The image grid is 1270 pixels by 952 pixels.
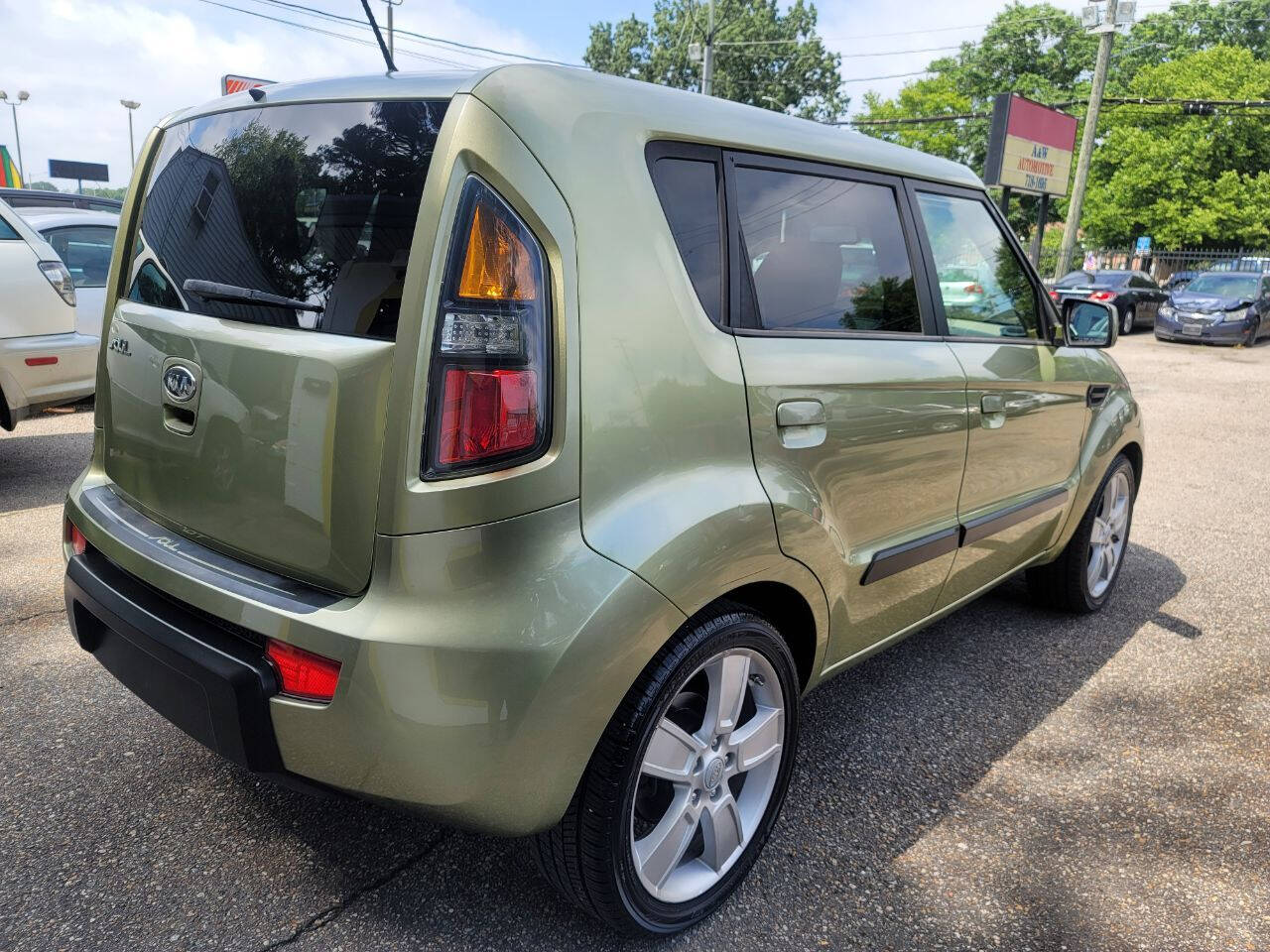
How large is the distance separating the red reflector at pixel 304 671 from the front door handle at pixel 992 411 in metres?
2.06

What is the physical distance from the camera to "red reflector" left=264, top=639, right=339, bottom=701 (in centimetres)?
165

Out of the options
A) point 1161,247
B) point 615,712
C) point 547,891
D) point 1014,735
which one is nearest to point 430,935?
point 547,891

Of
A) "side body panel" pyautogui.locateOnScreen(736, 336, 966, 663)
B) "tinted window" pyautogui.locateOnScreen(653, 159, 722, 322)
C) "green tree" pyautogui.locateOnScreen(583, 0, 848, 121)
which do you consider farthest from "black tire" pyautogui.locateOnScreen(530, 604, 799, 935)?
"green tree" pyautogui.locateOnScreen(583, 0, 848, 121)

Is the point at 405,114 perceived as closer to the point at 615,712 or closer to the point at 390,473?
the point at 390,473

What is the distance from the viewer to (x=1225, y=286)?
19391 mm

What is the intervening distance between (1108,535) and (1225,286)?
18742 millimetres

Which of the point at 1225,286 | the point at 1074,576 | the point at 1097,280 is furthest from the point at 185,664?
the point at 1097,280

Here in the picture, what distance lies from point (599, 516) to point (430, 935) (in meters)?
1.04

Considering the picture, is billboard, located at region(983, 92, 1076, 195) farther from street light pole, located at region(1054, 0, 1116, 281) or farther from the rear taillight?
the rear taillight

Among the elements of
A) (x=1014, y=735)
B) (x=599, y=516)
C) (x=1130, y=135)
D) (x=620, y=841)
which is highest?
(x=1130, y=135)

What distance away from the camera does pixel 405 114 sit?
1.73m

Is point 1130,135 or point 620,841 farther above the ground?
point 1130,135

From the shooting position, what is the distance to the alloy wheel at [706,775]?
199 centimetres

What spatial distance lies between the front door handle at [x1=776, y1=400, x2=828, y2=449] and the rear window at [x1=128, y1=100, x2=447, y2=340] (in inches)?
35.1
